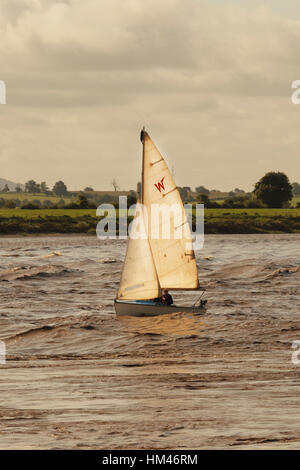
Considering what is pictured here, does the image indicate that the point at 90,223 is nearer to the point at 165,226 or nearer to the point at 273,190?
the point at 273,190

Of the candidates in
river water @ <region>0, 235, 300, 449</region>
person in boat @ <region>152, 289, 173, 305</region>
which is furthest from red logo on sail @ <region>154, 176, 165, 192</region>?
river water @ <region>0, 235, 300, 449</region>

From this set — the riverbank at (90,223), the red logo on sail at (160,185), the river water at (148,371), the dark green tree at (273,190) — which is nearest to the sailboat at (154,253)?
the red logo on sail at (160,185)

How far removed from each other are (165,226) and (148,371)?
15.1 meters

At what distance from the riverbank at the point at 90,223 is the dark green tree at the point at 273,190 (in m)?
47.1

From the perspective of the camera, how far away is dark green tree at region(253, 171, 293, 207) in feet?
627

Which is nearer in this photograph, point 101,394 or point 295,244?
point 101,394

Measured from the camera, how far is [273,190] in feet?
629

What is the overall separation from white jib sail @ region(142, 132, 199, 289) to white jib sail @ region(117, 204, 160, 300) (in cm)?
71

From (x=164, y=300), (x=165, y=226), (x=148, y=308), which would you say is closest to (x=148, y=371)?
(x=148, y=308)

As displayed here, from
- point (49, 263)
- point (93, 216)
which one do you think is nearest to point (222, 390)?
point (49, 263)

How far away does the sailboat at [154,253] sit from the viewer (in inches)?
1532
